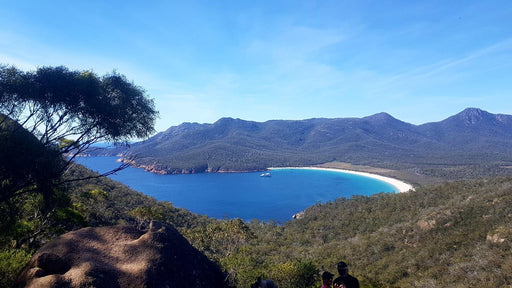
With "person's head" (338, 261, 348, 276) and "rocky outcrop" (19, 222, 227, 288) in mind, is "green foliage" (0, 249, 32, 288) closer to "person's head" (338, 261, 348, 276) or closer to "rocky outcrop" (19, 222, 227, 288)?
"rocky outcrop" (19, 222, 227, 288)

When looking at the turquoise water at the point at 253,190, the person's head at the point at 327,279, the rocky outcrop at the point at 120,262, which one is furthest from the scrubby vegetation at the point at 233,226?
the turquoise water at the point at 253,190

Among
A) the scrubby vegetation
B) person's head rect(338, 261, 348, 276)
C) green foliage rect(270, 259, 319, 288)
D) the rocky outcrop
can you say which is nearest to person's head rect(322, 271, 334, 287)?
person's head rect(338, 261, 348, 276)

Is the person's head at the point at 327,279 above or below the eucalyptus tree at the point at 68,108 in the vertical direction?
below

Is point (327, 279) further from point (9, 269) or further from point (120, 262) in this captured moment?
point (9, 269)

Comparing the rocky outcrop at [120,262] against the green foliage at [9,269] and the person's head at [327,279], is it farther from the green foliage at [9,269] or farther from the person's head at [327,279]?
the person's head at [327,279]

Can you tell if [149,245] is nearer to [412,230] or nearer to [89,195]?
[89,195]

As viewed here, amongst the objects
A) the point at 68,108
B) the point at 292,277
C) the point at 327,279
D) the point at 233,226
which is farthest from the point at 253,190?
the point at 327,279
